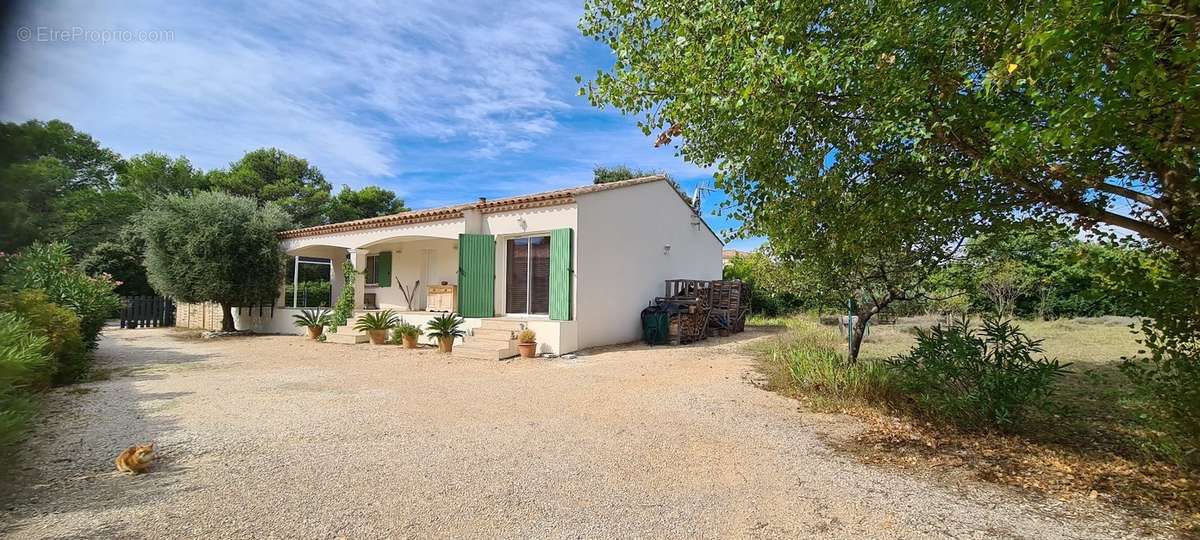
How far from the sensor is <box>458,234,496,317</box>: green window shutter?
461 inches

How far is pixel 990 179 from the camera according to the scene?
202 inches

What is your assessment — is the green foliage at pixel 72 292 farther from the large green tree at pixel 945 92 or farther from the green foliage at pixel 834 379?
the green foliage at pixel 834 379

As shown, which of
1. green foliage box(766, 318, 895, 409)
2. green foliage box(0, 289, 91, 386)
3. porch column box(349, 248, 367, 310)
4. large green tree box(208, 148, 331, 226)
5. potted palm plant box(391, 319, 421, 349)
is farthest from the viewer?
large green tree box(208, 148, 331, 226)

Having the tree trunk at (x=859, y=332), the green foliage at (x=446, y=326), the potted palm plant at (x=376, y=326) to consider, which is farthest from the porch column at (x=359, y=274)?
the tree trunk at (x=859, y=332)

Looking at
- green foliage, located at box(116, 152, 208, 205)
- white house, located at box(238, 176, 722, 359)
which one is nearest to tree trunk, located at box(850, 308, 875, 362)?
white house, located at box(238, 176, 722, 359)

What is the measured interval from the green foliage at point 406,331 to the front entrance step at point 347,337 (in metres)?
0.85

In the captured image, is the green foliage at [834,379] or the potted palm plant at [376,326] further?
the potted palm plant at [376,326]

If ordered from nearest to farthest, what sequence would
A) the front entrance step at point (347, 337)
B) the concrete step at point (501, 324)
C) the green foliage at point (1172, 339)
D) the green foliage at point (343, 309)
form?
the green foliage at point (1172, 339) → the concrete step at point (501, 324) → the front entrance step at point (347, 337) → the green foliage at point (343, 309)

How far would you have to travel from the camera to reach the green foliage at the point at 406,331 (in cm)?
1171

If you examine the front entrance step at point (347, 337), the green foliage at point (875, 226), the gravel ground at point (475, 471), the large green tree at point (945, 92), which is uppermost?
the large green tree at point (945, 92)

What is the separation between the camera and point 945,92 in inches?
162

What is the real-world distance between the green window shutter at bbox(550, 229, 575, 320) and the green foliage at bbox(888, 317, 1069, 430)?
669cm

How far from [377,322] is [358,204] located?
18665 millimetres

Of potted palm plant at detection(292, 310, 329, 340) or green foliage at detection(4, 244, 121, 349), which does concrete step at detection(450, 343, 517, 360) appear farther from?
green foliage at detection(4, 244, 121, 349)
